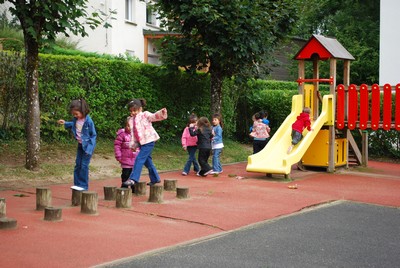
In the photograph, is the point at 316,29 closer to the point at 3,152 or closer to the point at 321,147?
the point at 321,147

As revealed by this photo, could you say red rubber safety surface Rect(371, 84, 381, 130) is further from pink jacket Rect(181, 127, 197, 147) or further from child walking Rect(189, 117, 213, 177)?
pink jacket Rect(181, 127, 197, 147)

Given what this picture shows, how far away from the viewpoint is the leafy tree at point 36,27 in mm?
12070

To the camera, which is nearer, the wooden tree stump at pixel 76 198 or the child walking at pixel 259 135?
the wooden tree stump at pixel 76 198

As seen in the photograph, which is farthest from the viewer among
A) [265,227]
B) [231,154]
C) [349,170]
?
[231,154]

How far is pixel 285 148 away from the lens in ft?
48.4

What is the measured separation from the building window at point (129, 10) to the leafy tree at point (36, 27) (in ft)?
→ 65.7

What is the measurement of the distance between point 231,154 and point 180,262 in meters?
12.3

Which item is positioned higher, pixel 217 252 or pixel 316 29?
pixel 316 29

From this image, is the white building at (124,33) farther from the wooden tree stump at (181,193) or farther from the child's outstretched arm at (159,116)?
the wooden tree stump at (181,193)

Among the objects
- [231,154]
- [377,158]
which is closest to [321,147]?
[231,154]

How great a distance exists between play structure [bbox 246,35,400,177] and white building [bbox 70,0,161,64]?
1480cm

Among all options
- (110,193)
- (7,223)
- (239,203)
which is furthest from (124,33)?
(7,223)

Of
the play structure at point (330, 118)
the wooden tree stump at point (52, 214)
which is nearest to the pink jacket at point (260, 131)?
the play structure at point (330, 118)

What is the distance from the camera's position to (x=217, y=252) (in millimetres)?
6973
